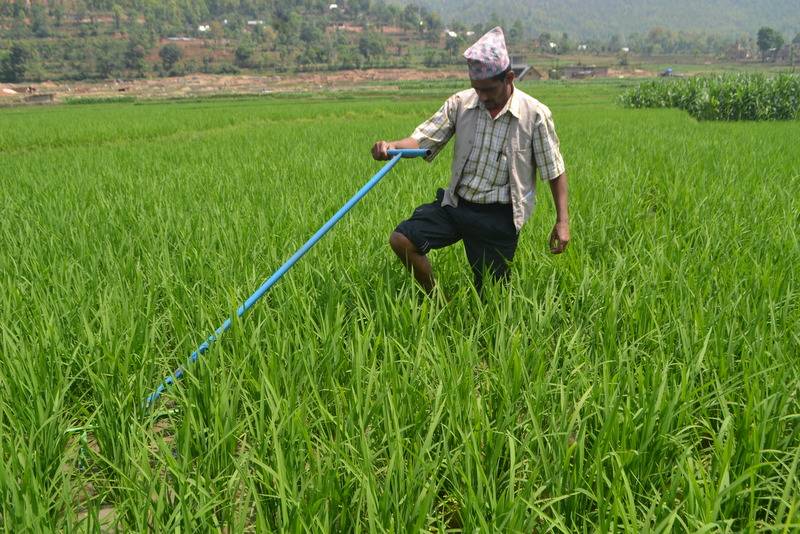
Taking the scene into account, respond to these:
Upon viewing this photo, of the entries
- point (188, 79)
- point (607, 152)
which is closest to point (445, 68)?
point (188, 79)

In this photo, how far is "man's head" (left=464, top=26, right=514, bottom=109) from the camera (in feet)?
7.25

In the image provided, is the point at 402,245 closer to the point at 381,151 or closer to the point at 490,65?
the point at 381,151

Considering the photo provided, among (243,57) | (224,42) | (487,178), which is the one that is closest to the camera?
(487,178)

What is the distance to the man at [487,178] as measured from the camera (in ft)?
8.14

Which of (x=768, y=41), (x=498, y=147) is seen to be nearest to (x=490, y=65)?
(x=498, y=147)

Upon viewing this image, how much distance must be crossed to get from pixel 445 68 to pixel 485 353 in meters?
86.1

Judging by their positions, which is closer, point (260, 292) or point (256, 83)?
Result: point (260, 292)

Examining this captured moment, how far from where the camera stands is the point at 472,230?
105 inches

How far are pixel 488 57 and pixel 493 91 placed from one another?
0.47 ft

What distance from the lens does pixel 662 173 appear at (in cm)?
620

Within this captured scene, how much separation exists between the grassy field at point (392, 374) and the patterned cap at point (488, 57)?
35.0 inches

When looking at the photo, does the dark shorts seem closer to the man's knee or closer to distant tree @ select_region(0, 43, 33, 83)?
the man's knee

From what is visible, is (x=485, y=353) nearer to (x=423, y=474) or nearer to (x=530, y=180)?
(x=530, y=180)

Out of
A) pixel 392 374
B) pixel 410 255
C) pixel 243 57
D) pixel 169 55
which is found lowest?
pixel 392 374
